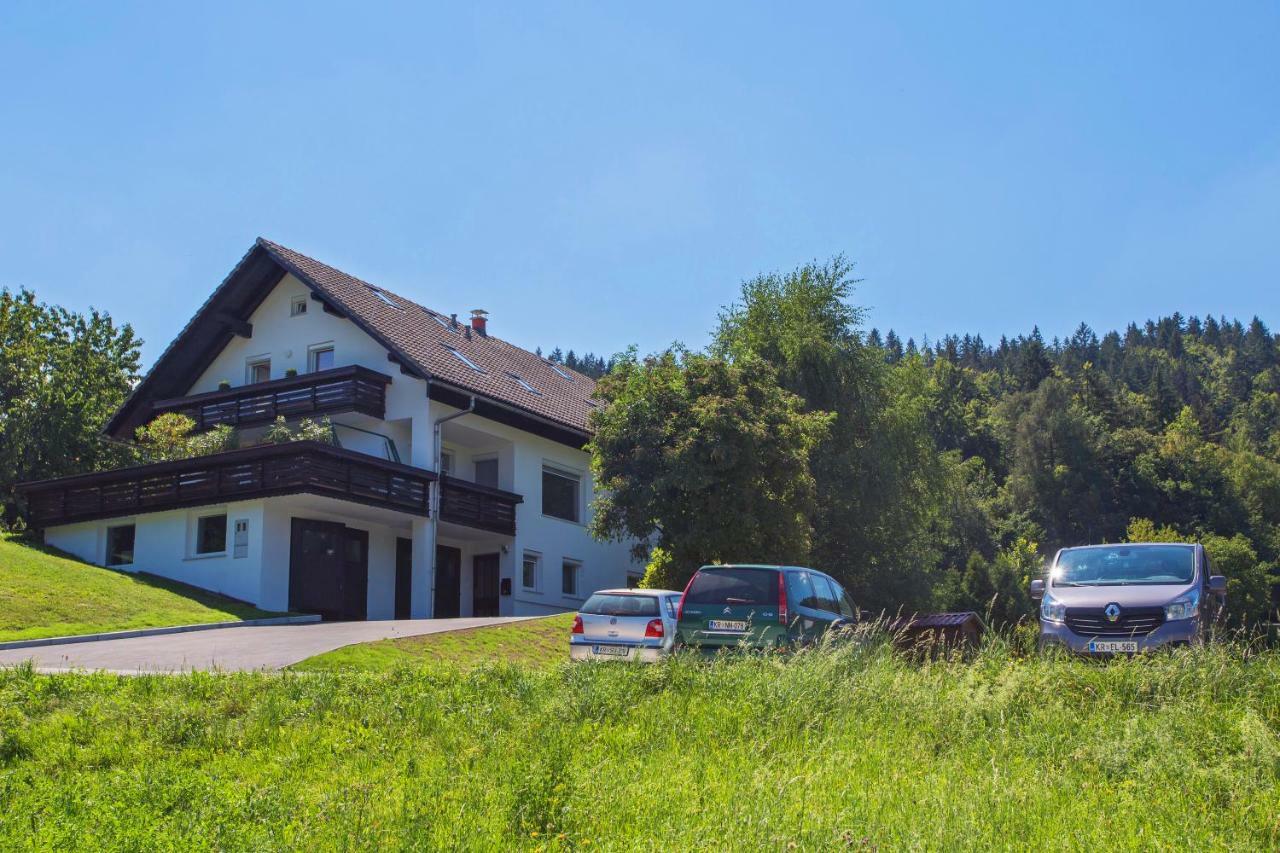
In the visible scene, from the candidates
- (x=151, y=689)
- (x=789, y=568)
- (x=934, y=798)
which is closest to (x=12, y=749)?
(x=151, y=689)

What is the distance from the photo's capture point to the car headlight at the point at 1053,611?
1484 centimetres

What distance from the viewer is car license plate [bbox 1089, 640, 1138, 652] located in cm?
1399

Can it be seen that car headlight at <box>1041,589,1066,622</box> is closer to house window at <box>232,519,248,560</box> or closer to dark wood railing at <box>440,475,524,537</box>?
dark wood railing at <box>440,475,524,537</box>

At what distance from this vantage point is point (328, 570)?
30.3 metres

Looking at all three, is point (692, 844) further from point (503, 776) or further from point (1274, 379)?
point (1274, 379)

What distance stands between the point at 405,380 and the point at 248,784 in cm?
2356

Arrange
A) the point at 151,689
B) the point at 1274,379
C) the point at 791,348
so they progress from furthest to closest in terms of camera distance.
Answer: the point at 1274,379, the point at 791,348, the point at 151,689

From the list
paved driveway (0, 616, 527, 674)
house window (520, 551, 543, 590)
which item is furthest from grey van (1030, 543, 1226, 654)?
Answer: house window (520, 551, 543, 590)

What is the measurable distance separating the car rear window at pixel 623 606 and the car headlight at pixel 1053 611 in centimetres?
519

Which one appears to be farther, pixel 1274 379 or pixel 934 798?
pixel 1274 379

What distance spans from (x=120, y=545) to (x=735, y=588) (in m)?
21.0

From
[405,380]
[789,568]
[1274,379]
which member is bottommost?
[789,568]

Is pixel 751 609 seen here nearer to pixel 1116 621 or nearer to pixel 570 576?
pixel 1116 621

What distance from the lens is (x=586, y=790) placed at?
8.31 meters
